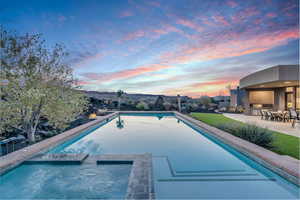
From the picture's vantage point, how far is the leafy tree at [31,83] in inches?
187

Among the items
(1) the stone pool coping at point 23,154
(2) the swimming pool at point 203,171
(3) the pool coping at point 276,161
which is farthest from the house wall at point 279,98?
(1) the stone pool coping at point 23,154

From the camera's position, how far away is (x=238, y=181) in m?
3.17

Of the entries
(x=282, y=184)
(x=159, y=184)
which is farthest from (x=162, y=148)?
(x=282, y=184)

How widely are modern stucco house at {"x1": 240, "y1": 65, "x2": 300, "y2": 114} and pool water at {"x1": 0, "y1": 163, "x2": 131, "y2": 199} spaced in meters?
9.58

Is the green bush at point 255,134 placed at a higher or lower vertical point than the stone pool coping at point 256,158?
higher

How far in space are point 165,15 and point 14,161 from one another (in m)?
7.94

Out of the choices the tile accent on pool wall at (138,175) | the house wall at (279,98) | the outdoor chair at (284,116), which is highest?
the house wall at (279,98)

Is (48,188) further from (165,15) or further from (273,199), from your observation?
(165,15)

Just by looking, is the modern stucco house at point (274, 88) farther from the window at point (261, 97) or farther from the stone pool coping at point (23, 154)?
the stone pool coping at point (23, 154)

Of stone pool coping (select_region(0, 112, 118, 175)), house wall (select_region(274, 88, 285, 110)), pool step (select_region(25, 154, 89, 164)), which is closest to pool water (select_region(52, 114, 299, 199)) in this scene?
stone pool coping (select_region(0, 112, 118, 175))

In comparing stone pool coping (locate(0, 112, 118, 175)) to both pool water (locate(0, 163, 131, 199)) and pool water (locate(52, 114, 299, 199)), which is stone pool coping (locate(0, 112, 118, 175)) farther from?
pool water (locate(52, 114, 299, 199))

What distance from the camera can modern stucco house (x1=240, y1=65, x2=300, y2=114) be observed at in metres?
8.52

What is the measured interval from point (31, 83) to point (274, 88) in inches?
625

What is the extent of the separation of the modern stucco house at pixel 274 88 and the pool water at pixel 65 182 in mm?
9577
